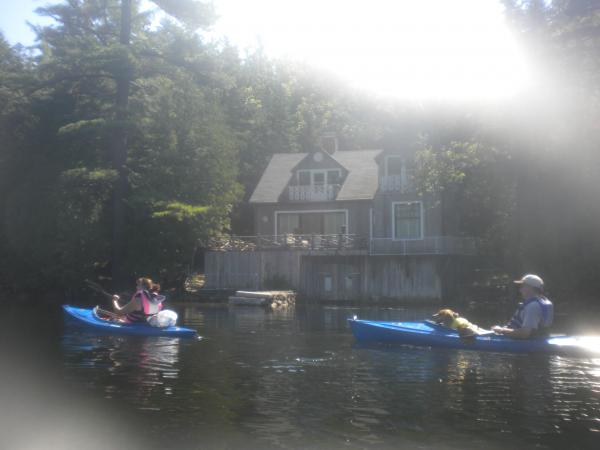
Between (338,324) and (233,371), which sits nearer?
(233,371)

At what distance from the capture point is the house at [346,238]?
114 feet

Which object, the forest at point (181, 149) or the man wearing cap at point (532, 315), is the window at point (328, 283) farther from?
the man wearing cap at point (532, 315)

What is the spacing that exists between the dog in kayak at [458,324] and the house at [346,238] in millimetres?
17288

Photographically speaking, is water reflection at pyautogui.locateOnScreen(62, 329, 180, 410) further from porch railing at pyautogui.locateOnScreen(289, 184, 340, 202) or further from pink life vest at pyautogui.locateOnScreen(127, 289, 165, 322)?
porch railing at pyautogui.locateOnScreen(289, 184, 340, 202)

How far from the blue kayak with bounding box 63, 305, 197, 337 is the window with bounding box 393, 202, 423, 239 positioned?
21.6 metres

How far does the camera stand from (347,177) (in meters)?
41.1

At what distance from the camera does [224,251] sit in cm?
3766

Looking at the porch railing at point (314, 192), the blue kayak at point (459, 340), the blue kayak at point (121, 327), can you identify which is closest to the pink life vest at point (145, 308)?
the blue kayak at point (121, 327)

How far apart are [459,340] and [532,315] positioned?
1734 mm

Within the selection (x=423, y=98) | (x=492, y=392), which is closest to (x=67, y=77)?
(x=423, y=98)

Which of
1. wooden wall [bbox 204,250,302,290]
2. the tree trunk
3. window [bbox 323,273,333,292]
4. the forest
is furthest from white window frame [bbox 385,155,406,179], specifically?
Answer: the tree trunk

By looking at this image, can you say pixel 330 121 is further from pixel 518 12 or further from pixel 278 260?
pixel 518 12

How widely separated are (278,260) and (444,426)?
27.9 meters

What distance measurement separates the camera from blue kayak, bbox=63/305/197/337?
60.2 feet
